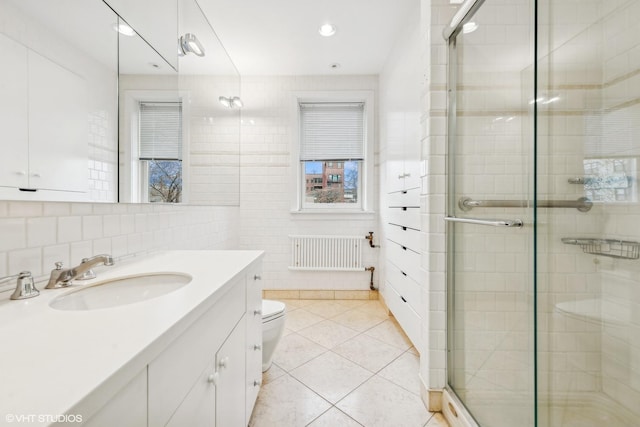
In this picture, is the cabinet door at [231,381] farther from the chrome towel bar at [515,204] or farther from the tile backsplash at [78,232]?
the chrome towel bar at [515,204]

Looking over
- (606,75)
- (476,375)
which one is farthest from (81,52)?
(606,75)

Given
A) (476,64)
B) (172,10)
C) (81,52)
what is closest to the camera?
(81,52)

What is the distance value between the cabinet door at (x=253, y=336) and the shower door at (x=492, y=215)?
38.4 inches

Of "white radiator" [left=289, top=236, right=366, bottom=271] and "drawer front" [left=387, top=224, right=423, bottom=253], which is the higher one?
"drawer front" [left=387, top=224, right=423, bottom=253]

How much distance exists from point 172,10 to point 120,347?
2.00m

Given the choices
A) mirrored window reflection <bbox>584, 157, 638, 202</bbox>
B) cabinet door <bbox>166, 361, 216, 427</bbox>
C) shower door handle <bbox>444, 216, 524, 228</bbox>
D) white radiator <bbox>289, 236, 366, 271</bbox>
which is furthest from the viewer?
white radiator <bbox>289, 236, 366, 271</bbox>

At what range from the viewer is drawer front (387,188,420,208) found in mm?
1838

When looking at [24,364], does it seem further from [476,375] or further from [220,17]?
[220,17]

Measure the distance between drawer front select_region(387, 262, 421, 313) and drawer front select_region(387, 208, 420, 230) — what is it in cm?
39

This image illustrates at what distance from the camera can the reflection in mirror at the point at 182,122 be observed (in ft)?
4.13

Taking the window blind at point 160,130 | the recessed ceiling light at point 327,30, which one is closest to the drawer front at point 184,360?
the window blind at point 160,130

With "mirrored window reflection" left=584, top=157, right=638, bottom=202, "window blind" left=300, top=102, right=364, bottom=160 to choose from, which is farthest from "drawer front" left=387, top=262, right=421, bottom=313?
"window blind" left=300, top=102, right=364, bottom=160

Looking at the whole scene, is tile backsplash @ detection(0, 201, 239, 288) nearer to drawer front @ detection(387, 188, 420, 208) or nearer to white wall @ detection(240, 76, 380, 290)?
white wall @ detection(240, 76, 380, 290)

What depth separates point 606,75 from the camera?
4.00ft
